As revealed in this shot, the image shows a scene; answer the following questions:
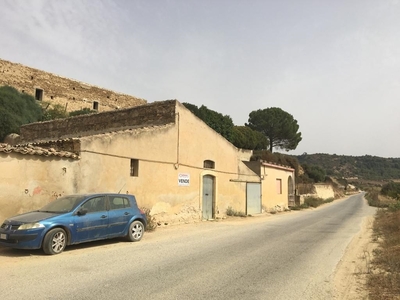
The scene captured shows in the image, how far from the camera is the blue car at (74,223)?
24.7ft

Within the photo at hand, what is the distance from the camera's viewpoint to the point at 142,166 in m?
13.5

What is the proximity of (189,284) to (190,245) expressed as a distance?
12.8 ft

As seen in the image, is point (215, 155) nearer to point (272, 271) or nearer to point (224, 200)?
point (224, 200)

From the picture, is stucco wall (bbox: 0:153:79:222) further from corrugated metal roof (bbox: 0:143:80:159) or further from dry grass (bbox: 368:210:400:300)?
dry grass (bbox: 368:210:400:300)

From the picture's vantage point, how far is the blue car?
24.7 feet

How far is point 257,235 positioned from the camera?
39.7 feet

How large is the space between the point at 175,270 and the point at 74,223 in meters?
3.11

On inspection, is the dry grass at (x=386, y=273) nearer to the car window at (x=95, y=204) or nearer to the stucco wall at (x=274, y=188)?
the car window at (x=95, y=204)

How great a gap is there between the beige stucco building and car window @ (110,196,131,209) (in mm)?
1881

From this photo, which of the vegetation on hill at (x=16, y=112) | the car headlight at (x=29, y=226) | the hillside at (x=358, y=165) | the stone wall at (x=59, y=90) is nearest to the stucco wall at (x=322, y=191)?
the stone wall at (x=59, y=90)

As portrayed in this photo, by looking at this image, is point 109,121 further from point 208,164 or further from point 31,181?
point 31,181

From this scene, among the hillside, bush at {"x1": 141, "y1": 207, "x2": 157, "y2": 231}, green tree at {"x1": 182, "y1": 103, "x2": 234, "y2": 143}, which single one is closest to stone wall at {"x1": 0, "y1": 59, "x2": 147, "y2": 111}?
green tree at {"x1": 182, "y1": 103, "x2": 234, "y2": 143}

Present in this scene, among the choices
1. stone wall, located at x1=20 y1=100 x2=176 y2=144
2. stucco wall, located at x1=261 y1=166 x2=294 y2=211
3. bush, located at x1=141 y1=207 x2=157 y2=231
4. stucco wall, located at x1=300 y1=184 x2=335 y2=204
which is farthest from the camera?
stucco wall, located at x1=300 y1=184 x2=335 y2=204

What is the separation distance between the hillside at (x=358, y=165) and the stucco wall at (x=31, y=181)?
344ft
